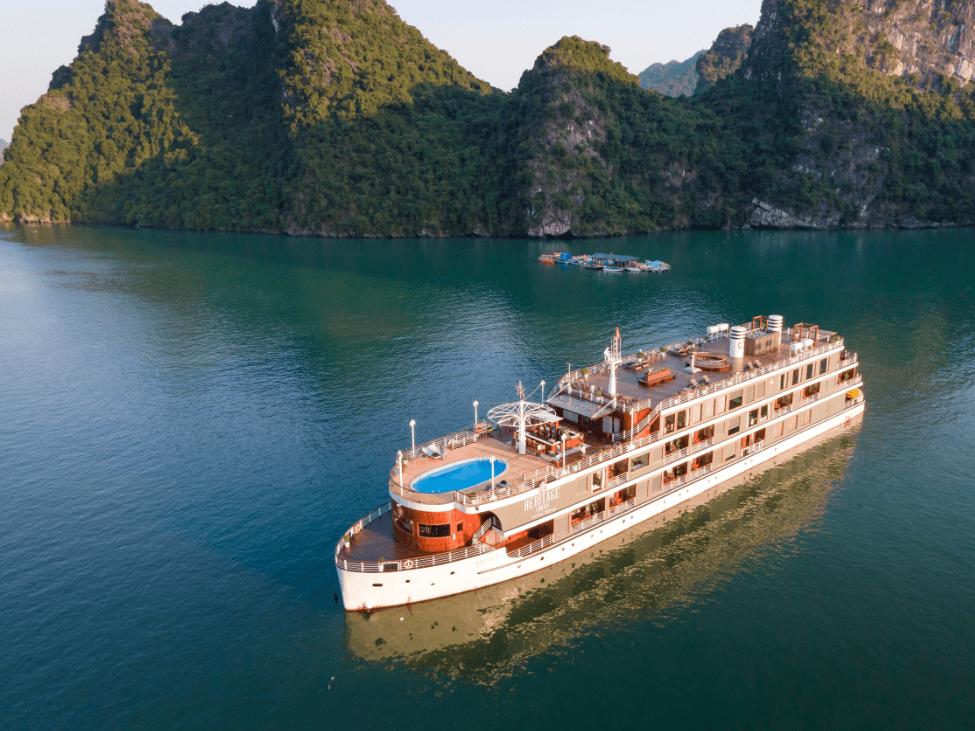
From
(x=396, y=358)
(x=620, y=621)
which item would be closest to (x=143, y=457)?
(x=396, y=358)

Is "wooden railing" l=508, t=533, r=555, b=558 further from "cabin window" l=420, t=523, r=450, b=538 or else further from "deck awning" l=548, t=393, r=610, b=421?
"deck awning" l=548, t=393, r=610, b=421

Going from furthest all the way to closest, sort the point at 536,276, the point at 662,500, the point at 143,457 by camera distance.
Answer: the point at 536,276 < the point at 143,457 < the point at 662,500

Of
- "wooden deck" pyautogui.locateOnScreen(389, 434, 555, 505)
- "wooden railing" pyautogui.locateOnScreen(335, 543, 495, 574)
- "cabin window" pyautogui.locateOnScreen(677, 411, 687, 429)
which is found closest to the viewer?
"wooden railing" pyautogui.locateOnScreen(335, 543, 495, 574)

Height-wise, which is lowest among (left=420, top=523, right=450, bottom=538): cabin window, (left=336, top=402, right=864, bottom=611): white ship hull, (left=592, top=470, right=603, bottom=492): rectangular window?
(left=336, top=402, right=864, bottom=611): white ship hull

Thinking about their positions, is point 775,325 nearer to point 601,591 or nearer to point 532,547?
point 601,591

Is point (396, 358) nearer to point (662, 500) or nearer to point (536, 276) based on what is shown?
point (662, 500)

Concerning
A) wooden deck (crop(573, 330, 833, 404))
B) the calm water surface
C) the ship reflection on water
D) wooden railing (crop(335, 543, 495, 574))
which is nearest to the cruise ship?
wooden railing (crop(335, 543, 495, 574))

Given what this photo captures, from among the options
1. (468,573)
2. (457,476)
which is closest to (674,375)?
(457,476)

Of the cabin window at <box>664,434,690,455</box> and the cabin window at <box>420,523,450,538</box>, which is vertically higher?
the cabin window at <box>664,434,690,455</box>
